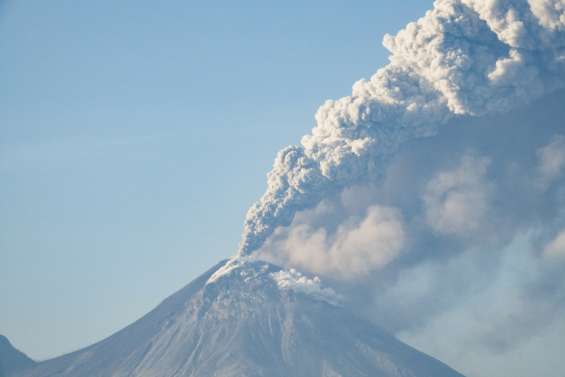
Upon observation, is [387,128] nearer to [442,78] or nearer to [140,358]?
[442,78]

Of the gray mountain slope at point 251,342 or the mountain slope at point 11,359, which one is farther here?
the mountain slope at point 11,359

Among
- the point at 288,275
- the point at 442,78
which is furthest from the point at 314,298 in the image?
the point at 442,78

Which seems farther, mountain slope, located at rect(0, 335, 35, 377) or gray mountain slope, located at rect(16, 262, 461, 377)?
mountain slope, located at rect(0, 335, 35, 377)

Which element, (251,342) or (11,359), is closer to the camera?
(251,342)
